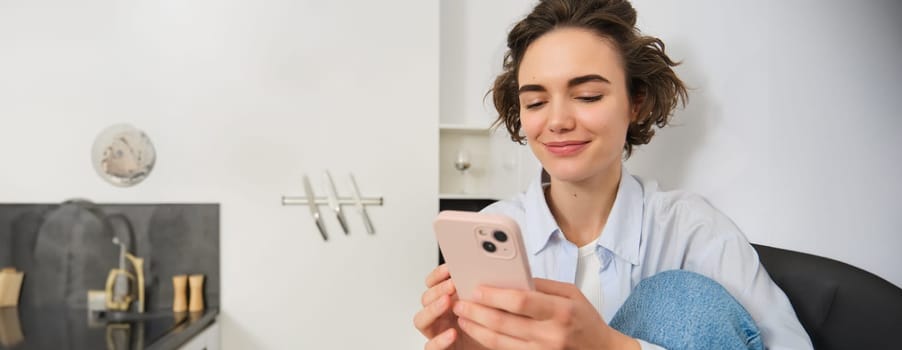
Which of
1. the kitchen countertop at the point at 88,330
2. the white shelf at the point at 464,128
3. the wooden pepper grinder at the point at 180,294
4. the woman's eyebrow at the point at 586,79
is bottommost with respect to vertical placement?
the kitchen countertop at the point at 88,330

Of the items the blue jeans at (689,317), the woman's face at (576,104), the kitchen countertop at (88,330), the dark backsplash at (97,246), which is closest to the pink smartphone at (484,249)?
the blue jeans at (689,317)

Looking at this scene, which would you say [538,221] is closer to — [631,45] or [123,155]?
[631,45]

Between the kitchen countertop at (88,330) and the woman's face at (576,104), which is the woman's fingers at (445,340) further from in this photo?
the kitchen countertop at (88,330)

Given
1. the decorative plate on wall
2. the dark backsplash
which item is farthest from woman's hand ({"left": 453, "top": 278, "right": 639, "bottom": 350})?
the decorative plate on wall

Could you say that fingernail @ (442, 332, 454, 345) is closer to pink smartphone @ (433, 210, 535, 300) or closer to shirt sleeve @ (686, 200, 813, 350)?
pink smartphone @ (433, 210, 535, 300)

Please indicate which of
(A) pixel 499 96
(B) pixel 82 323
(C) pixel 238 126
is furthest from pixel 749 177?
(B) pixel 82 323

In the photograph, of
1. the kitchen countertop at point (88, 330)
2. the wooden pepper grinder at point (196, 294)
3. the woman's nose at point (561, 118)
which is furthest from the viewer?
the wooden pepper grinder at point (196, 294)

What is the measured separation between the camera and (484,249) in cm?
42

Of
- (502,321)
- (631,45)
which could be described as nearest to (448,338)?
(502,321)

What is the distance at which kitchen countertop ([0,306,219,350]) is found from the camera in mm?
1269

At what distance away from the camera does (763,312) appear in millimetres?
536

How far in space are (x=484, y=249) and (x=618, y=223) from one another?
33 centimetres

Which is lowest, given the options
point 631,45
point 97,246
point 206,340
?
point 206,340

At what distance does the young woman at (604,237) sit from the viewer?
1.45 feet
